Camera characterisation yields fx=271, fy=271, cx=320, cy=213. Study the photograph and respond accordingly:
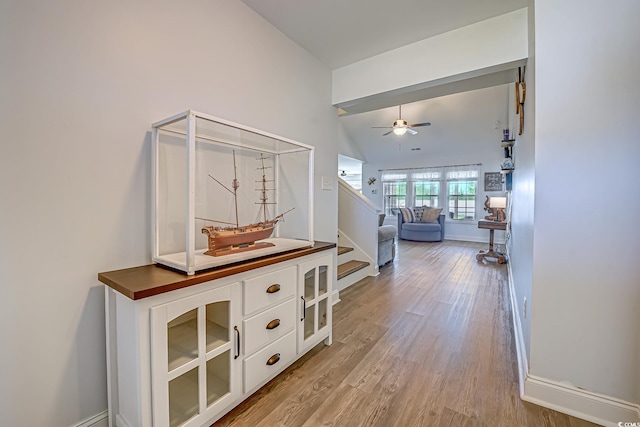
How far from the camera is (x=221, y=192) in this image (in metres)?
1.81

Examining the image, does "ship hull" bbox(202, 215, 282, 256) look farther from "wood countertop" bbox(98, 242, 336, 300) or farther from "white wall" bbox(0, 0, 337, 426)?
"white wall" bbox(0, 0, 337, 426)

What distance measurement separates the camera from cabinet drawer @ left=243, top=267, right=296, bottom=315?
1437mm

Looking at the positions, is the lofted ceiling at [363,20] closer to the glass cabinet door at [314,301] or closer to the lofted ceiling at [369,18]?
the lofted ceiling at [369,18]

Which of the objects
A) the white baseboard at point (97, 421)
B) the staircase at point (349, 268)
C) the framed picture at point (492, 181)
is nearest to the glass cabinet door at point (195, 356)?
the white baseboard at point (97, 421)

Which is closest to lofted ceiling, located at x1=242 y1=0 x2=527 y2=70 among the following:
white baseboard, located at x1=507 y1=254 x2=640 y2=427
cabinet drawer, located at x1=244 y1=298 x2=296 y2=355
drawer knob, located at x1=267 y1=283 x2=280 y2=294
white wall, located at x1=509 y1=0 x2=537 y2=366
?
white wall, located at x1=509 y1=0 x2=537 y2=366

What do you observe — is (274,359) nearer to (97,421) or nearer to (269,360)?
(269,360)

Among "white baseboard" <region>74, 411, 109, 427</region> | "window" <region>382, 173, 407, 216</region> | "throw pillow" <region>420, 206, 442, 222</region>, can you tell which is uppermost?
"window" <region>382, 173, 407, 216</region>

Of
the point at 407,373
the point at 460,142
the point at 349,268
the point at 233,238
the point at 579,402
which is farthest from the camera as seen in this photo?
the point at 460,142

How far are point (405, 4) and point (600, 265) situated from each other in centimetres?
197

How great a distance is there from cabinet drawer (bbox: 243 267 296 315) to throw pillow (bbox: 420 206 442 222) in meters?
6.56

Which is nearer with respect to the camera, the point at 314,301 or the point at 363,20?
the point at 314,301

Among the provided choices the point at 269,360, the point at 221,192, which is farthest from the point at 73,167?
the point at 269,360

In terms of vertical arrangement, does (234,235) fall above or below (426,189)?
below

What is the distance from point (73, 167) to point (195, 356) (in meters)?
1.00
